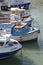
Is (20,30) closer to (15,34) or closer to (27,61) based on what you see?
(15,34)

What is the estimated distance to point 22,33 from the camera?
61.9ft

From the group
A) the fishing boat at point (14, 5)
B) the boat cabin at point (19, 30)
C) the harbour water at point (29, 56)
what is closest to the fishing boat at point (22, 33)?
the boat cabin at point (19, 30)

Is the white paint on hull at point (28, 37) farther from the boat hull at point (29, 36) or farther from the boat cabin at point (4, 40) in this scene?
the boat cabin at point (4, 40)

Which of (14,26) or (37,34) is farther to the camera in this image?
(37,34)

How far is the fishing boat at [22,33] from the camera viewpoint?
60.8 ft

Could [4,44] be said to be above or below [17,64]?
above

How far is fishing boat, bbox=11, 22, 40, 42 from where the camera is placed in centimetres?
1852

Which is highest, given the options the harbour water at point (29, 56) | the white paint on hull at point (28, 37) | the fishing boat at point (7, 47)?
the fishing boat at point (7, 47)

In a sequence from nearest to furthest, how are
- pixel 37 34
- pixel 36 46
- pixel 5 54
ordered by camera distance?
1. pixel 5 54
2. pixel 36 46
3. pixel 37 34

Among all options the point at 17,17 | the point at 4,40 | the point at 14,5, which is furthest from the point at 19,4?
the point at 4,40

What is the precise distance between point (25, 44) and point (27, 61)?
11.9 ft

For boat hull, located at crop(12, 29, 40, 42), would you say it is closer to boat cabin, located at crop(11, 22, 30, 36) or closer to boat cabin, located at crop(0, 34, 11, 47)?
boat cabin, located at crop(11, 22, 30, 36)

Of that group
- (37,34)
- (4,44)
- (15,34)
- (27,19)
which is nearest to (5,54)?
(4,44)

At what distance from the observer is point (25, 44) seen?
61.3ft
